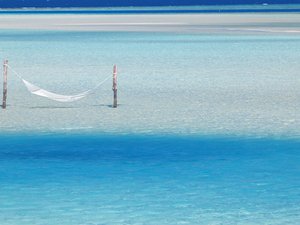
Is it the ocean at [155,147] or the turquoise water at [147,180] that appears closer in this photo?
the turquoise water at [147,180]

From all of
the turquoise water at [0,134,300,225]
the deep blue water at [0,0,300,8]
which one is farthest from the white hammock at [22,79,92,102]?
the deep blue water at [0,0,300,8]

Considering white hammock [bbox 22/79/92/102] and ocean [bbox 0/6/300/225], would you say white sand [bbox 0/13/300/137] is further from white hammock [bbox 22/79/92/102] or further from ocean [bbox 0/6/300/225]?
white hammock [bbox 22/79/92/102]

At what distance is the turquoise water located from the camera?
8.58 metres

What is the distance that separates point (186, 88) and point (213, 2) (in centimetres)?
12306

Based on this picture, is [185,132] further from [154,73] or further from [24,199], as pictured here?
[154,73]

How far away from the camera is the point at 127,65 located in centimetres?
2611

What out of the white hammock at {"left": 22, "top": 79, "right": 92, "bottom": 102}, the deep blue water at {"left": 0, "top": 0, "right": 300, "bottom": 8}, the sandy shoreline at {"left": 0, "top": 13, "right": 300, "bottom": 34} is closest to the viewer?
the white hammock at {"left": 22, "top": 79, "right": 92, "bottom": 102}

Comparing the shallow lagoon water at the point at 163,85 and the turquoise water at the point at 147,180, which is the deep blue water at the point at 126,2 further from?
the turquoise water at the point at 147,180

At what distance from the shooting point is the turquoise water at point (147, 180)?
858 cm

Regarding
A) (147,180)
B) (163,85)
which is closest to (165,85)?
(163,85)

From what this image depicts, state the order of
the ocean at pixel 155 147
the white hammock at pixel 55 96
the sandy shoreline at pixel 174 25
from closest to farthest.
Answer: the ocean at pixel 155 147 < the white hammock at pixel 55 96 < the sandy shoreline at pixel 174 25

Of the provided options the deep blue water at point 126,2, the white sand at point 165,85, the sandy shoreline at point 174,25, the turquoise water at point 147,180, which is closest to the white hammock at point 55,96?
the white sand at point 165,85

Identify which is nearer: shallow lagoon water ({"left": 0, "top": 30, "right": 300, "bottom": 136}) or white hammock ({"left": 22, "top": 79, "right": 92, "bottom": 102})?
shallow lagoon water ({"left": 0, "top": 30, "right": 300, "bottom": 136})

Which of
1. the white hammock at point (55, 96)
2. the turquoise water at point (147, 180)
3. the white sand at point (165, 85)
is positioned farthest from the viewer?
the white hammock at point (55, 96)
